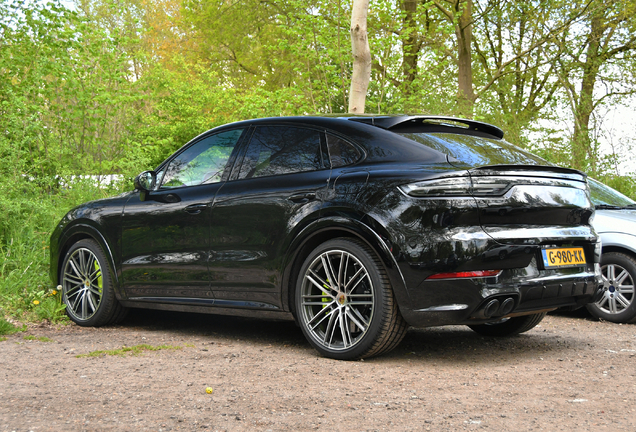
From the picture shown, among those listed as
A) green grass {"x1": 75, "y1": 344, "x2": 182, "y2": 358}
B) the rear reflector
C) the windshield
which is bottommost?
green grass {"x1": 75, "y1": 344, "x2": 182, "y2": 358}

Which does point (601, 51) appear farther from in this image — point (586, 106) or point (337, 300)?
point (337, 300)

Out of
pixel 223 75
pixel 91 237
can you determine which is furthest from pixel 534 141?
pixel 223 75

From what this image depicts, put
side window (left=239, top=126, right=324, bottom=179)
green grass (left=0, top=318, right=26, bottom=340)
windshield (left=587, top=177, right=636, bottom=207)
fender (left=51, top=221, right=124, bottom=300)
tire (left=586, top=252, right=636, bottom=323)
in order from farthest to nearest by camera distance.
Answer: windshield (left=587, top=177, right=636, bottom=207) → tire (left=586, top=252, right=636, bottom=323) → fender (left=51, top=221, right=124, bottom=300) → green grass (left=0, top=318, right=26, bottom=340) → side window (left=239, top=126, right=324, bottom=179)

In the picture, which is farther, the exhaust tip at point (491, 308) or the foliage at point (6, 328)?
the foliage at point (6, 328)

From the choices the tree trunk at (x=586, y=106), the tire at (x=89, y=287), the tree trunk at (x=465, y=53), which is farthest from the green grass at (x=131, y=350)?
the tree trunk at (x=465, y=53)

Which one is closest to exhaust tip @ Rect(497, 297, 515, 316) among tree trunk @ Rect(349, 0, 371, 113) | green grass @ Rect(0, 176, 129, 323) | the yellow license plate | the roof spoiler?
the yellow license plate

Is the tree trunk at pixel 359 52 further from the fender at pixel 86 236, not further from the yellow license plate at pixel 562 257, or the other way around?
the yellow license plate at pixel 562 257

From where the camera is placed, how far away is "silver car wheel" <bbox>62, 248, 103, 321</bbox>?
20.9 feet

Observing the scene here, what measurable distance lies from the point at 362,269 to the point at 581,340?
7.85 ft

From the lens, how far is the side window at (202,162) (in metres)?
5.57

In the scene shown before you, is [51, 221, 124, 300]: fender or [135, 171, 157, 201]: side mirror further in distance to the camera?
[51, 221, 124, 300]: fender

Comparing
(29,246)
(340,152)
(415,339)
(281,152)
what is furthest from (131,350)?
(29,246)

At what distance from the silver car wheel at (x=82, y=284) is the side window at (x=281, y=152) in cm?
201

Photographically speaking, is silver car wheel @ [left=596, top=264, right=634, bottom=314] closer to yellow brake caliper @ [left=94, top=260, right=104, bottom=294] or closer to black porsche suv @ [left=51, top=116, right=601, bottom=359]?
black porsche suv @ [left=51, top=116, right=601, bottom=359]
